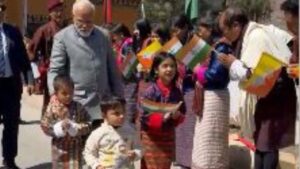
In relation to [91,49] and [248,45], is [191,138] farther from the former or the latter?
[91,49]

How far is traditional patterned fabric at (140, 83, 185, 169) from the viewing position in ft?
18.9

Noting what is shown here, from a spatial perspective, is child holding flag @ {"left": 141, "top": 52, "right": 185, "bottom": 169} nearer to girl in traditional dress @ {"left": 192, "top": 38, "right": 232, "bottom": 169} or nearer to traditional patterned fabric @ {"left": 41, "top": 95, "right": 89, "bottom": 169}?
girl in traditional dress @ {"left": 192, "top": 38, "right": 232, "bottom": 169}

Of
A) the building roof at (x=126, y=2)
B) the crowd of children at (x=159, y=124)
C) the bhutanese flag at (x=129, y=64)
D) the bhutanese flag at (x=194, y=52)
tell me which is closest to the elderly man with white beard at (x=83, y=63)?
the crowd of children at (x=159, y=124)

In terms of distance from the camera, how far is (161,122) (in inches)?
224

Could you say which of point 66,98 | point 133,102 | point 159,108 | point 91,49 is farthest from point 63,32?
point 133,102

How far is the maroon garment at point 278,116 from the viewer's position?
5531 mm

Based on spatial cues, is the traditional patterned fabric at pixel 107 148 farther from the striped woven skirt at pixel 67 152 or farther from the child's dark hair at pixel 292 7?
the child's dark hair at pixel 292 7

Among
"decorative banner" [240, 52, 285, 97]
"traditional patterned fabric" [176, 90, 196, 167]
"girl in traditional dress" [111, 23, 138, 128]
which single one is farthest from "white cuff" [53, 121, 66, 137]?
"girl in traditional dress" [111, 23, 138, 128]

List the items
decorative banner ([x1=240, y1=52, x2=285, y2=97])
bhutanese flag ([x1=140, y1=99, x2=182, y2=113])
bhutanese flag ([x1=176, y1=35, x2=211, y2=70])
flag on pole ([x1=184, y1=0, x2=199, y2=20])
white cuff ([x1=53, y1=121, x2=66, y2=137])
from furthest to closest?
flag on pole ([x1=184, y1=0, x2=199, y2=20]) < bhutanese flag ([x1=176, y1=35, x2=211, y2=70]) < bhutanese flag ([x1=140, y1=99, x2=182, y2=113]) < white cuff ([x1=53, y1=121, x2=66, y2=137]) < decorative banner ([x1=240, y1=52, x2=285, y2=97])

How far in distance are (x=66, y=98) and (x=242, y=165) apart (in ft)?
7.26

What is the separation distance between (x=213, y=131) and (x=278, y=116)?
0.84m

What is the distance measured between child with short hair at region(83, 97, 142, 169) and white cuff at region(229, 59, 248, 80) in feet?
3.01

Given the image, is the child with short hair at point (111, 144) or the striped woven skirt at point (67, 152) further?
the striped woven skirt at point (67, 152)

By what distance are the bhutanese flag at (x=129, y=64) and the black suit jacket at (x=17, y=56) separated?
1.17 m
